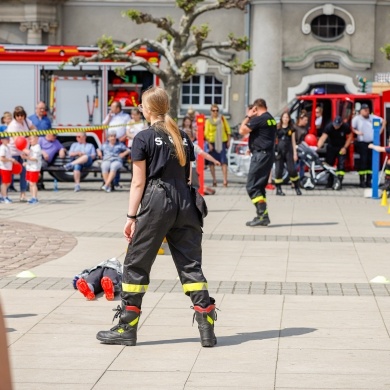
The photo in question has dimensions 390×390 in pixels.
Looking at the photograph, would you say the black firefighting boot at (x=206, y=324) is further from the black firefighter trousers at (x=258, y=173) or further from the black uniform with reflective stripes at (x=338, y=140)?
the black uniform with reflective stripes at (x=338, y=140)

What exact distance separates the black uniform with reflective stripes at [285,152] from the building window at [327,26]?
13452mm

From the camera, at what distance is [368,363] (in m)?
7.43

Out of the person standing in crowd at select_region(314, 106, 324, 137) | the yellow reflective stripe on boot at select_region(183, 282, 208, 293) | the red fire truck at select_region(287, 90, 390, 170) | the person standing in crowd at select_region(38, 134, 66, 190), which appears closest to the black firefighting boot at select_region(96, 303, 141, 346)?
the yellow reflective stripe on boot at select_region(183, 282, 208, 293)

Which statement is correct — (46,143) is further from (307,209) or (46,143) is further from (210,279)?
(210,279)

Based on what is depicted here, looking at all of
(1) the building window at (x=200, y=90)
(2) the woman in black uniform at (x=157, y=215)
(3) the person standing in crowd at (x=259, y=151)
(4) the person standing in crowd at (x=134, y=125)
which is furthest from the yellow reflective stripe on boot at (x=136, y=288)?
(1) the building window at (x=200, y=90)

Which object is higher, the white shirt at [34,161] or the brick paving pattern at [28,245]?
the white shirt at [34,161]

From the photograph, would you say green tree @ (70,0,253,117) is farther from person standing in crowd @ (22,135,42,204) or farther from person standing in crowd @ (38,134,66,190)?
person standing in crowd @ (22,135,42,204)

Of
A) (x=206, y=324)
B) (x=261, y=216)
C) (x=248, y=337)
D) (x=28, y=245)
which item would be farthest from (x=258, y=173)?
(x=206, y=324)

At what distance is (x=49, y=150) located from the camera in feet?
78.5

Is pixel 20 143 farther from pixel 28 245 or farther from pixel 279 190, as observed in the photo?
pixel 28 245

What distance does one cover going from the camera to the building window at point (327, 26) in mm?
36500

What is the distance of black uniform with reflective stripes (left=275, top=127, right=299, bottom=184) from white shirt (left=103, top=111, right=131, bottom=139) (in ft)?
10.7

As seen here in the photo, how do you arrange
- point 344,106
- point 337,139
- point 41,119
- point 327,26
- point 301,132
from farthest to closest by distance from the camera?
point 327,26, point 344,106, point 301,132, point 337,139, point 41,119

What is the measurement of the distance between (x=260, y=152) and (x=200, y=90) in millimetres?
21653
